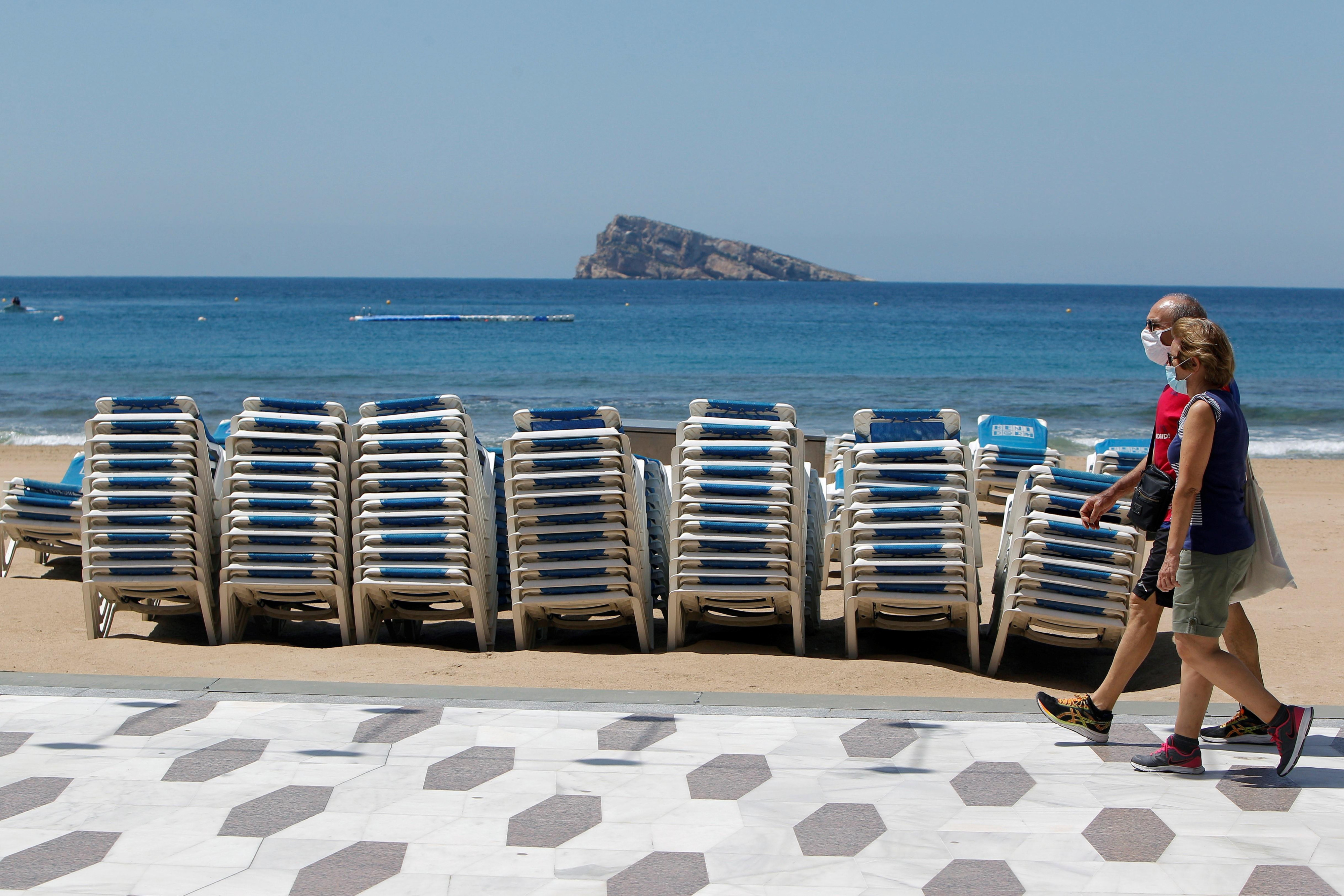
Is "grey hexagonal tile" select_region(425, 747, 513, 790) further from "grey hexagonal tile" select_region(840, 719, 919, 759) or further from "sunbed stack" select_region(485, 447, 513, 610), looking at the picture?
"sunbed stack" select_region(485, 447, 513, 610)

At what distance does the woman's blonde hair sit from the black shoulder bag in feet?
1.34

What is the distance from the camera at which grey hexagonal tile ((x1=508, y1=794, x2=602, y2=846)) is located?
3.50 meters

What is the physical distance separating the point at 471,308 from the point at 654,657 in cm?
9272

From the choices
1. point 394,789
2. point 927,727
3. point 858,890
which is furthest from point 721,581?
point 858,890

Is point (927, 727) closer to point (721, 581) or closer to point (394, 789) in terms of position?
point (721, 581)

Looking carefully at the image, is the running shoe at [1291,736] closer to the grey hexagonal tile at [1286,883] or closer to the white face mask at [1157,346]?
the grey hexagonal tile at [1286,883]

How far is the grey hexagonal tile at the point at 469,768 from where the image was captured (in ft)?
12.9

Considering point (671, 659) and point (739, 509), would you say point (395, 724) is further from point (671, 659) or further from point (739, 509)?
point (739, 509)

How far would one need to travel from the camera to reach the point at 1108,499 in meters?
4.66

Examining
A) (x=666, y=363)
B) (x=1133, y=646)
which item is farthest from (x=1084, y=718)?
(x=666, y=363)

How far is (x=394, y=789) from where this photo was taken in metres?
3.86

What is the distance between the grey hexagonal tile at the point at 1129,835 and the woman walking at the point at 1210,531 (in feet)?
1.61

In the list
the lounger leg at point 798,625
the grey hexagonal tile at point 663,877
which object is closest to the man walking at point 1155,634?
the lounger leg at point 798,625

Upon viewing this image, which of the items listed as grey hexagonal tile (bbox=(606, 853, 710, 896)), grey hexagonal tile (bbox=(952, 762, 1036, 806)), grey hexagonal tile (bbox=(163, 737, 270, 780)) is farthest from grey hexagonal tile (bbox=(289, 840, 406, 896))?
grey hexagonal tile (bbox=(952, 762, 1036, 806))
